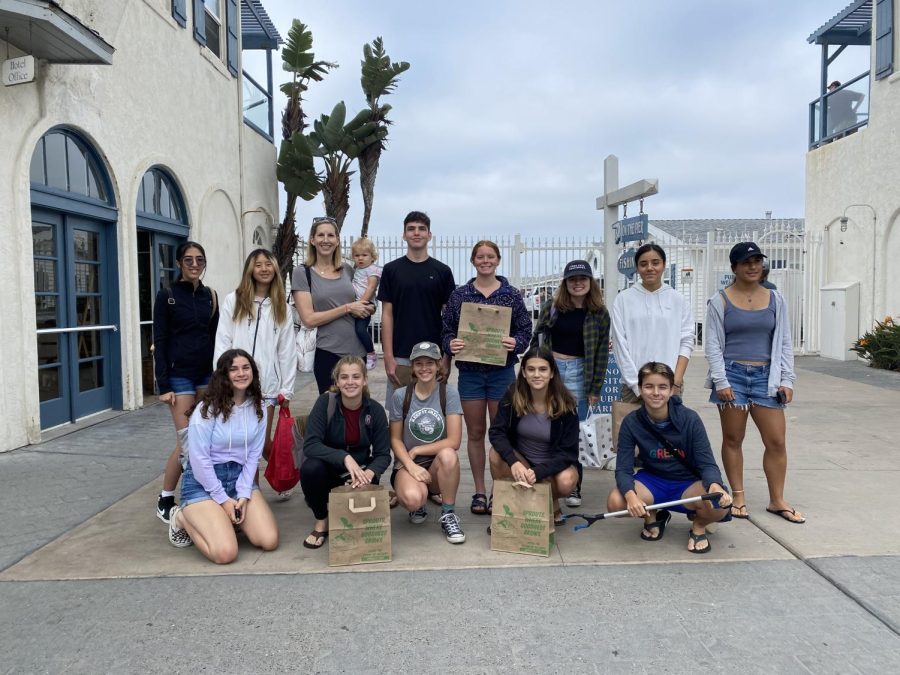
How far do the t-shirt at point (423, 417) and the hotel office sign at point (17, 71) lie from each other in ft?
14.9

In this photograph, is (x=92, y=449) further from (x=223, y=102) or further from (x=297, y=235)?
(x=297, y=235)

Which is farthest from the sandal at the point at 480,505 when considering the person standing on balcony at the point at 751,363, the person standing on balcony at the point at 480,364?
the person standing on balcony at the point at 751,363

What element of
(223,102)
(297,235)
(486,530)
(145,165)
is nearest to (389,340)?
(486,530)

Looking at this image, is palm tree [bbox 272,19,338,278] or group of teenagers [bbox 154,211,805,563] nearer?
group of teenagers [bbox 154,211,805,563]

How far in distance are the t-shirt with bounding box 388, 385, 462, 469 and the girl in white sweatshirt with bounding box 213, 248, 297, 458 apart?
80 centimetres

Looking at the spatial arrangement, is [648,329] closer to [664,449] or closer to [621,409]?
[621,409]

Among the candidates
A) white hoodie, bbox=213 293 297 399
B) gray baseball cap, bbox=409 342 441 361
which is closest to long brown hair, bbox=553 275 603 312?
gray baseball cap, bbox=409 342 441 361

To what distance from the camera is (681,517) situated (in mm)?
4465

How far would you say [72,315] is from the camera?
7371 millimetres

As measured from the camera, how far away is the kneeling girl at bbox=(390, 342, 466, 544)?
4133mm

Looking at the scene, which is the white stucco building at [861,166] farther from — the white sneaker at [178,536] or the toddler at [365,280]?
the white sneaker at [178,536]

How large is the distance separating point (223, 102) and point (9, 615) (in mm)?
10163

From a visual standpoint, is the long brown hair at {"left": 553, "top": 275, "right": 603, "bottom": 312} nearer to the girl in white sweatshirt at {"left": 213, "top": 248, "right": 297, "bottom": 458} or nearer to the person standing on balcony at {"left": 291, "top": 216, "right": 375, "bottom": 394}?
the person standing on balcony at {"left": 291, "top": 216, "right": 375, "bottom": 394}

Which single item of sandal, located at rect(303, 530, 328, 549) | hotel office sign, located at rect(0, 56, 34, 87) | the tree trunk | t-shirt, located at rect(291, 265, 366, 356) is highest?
the tree trunk
